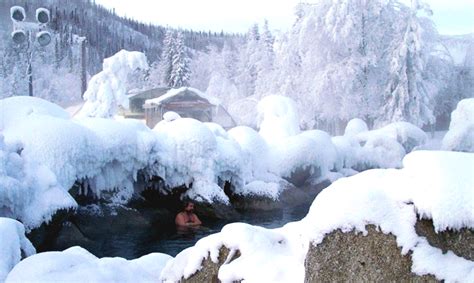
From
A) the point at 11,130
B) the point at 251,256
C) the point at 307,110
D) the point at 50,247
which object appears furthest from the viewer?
the point at 307,110

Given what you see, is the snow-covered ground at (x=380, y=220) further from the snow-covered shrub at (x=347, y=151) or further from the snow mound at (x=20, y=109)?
the snow-covered shrub at (x=347, y=151)

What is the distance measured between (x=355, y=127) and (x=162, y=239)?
10781 mm

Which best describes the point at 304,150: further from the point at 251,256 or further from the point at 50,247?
the point at 251,256

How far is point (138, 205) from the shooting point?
34.3 feet

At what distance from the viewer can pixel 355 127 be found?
59.1 ft

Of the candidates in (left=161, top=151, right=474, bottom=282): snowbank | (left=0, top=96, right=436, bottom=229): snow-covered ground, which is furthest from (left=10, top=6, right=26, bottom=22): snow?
(left=161, top=151, right=474, bottom=282): snowbank

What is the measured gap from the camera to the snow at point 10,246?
3.80 meters

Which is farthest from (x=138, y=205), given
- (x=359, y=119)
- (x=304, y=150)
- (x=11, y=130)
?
(x=359, y=119)

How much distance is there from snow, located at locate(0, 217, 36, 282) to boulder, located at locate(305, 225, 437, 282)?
2.26 meters

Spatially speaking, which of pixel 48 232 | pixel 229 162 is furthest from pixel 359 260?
pixel 229 162

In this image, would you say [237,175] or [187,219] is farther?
[237,175]

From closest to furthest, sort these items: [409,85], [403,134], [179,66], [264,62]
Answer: [403,134] < [409,85] < [264,62] < [179,66]

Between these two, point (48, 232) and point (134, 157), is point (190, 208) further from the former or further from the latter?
point (48, 232)

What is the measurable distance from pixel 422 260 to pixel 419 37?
1833 cm
